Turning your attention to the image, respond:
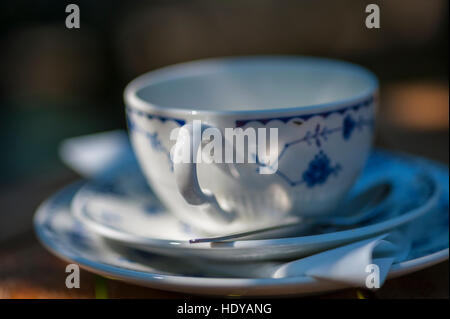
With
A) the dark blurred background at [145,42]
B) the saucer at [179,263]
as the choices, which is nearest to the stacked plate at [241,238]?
the saucer at [179,263]

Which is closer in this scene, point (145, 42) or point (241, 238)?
point (241, 238)

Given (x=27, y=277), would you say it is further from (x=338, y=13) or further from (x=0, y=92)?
(x=338, y=13)

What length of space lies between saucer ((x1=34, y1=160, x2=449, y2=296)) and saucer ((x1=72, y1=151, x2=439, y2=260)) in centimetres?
2

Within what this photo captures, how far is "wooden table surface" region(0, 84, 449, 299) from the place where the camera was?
417 millimetres

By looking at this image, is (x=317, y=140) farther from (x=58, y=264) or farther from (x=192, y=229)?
(x=58, y=264)

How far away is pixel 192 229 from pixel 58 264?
130 millimetres

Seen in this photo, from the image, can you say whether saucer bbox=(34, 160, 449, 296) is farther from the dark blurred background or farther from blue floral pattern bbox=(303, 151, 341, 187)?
the dark blurred background

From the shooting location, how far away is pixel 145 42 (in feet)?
6.35

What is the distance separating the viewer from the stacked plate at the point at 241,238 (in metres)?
0.36

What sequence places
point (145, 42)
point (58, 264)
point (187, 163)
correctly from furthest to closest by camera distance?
point (145, 42)
point (58, 264)
point (187, 163)

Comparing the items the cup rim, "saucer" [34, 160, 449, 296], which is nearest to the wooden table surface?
"saucer" [34, 160, 449, 296]

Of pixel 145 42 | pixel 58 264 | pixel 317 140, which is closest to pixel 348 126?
pixel 317 140

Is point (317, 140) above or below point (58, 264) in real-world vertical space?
above
